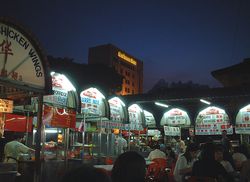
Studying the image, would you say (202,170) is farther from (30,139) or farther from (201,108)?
(201,108)

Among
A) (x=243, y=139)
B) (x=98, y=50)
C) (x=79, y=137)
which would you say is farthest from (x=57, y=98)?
(x=98, y=50)

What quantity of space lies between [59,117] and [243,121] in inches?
442

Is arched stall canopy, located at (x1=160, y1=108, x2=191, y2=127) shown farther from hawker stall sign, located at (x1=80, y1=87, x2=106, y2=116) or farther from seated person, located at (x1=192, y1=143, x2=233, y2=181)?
seated person, located at (x1=192, y1=143, x2=233, y2=181)

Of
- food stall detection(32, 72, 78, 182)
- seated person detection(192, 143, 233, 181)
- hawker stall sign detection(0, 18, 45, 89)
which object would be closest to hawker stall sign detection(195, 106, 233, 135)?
food stall detection(32, 72, 78, 182)

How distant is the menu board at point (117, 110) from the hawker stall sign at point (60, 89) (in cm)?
400

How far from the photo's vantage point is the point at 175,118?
19906mm

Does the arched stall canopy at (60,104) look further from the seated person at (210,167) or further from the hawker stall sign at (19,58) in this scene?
the seated person at (210,167)

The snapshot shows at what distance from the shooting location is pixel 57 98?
9.98m

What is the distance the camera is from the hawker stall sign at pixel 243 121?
16.9m

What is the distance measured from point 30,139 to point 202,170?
10.7 metres

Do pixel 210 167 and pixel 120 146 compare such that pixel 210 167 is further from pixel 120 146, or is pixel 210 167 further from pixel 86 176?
pixel 120 146

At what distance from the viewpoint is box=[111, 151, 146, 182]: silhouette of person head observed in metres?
2.90

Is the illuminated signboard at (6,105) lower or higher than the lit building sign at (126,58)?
lower

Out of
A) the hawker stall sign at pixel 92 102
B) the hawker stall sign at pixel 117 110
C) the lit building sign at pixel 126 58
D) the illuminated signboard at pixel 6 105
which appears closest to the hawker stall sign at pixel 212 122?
the hawker stall sign at pixel 117 110
